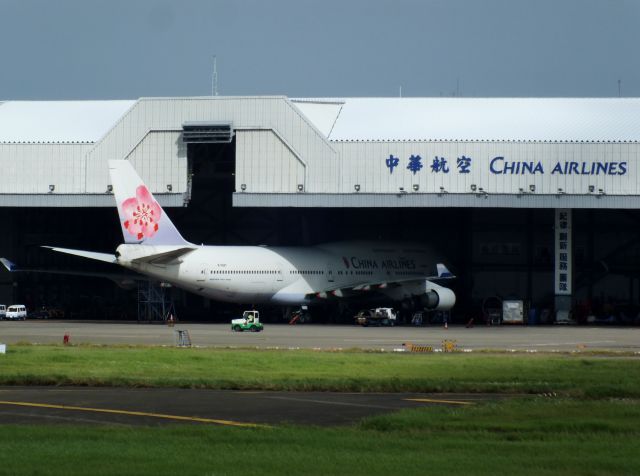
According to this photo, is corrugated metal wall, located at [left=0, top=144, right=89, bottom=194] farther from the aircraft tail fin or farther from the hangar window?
the hangar window

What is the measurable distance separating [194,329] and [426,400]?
119 ft

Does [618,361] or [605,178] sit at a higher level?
[605,178]

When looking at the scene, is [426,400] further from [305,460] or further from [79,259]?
[79,259]

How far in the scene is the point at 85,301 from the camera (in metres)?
84.6

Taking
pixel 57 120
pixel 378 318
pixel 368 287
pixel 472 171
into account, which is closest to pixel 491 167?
pixel 472 171

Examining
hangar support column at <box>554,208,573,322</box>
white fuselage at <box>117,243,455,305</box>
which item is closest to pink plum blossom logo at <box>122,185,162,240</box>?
white fuselage at <box>117,243,455,305</box>

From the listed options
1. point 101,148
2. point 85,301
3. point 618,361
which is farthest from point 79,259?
point 618,361

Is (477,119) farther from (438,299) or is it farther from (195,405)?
(195,405)

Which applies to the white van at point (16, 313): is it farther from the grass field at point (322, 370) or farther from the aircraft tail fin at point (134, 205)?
the grass field at point (322, 370)

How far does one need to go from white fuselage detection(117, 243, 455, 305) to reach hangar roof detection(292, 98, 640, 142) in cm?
881

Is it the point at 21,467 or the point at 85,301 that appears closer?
the point at 21,467

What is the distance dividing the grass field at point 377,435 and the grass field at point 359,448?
2 cm

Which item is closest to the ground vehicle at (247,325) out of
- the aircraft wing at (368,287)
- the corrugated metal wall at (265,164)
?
the corrugated metal wall at (265,164)

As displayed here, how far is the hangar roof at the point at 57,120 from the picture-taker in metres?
73.7
